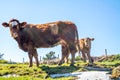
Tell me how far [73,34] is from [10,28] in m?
3.96

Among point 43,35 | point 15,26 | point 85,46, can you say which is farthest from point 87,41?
point 15,26

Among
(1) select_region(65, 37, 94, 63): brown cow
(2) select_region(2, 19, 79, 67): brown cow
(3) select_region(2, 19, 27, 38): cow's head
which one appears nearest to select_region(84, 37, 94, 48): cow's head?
(1) select_region(65, 37, 94, 63): brown cow

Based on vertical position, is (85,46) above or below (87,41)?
below

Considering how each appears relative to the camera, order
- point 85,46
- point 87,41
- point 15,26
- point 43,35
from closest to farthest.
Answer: point 15,26 < point 43,35 < point 85,46 < point 87,41

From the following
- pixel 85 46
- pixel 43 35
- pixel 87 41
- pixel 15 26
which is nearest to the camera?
pixel 15 26

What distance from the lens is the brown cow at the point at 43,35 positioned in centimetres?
2012

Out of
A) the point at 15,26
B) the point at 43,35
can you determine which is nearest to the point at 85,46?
the point at 43,35

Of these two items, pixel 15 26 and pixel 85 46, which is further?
pixel 85 46

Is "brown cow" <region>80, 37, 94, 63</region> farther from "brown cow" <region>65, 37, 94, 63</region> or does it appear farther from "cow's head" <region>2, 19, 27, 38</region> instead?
"cow's head" <region>2, 19, 27, 38</region>

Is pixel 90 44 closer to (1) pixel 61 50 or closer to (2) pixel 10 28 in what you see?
(1) pixel 61 50

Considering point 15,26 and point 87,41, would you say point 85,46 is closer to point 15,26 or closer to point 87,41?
point 87,41

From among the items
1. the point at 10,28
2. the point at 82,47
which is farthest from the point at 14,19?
the point at 82,47

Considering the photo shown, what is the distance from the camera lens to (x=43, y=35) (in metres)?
20.8

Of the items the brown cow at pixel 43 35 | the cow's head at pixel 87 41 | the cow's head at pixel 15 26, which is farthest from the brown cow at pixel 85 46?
the cow's head at pixel 15 26
